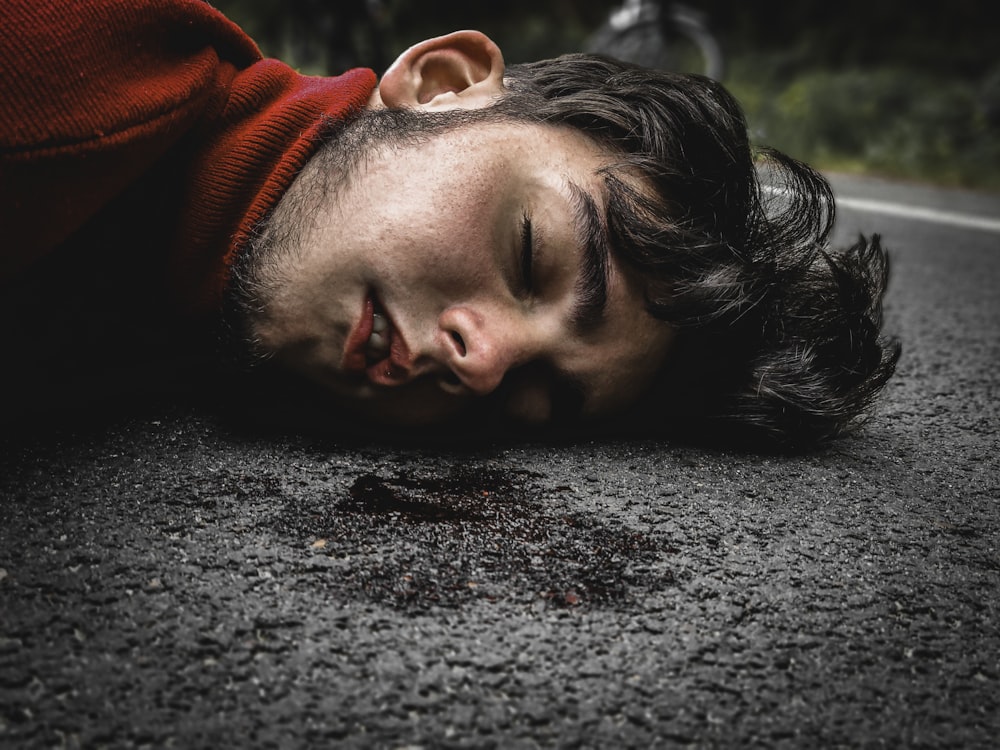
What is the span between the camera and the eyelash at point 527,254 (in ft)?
4.82

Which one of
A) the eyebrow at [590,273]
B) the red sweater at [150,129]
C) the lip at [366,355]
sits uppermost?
the red sweater at [150,129]

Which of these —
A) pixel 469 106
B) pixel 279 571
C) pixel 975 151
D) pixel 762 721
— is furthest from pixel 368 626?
pixel 975 151

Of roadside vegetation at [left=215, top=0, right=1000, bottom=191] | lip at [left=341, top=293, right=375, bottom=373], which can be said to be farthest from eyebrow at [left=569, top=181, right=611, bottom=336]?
roadside vegetation at [left=215, top=0, right=1000, bottom=191]

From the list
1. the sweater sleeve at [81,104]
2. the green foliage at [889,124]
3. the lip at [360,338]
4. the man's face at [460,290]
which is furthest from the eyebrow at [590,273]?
the green foliage at [889,124]

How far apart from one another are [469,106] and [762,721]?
48.4 inches

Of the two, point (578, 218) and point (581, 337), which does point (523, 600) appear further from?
point (578, 218)

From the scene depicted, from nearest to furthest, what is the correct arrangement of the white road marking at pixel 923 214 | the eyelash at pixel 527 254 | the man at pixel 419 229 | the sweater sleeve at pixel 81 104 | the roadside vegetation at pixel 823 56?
the sweater sleeve at pixel 81 104, the man at pixel 419 229, the eyelash at pixel 527 254, the white road marking at pixel 923 214, the roadside vegetation at pixel 823 56

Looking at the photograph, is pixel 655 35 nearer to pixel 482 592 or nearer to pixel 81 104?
pixel 81 104

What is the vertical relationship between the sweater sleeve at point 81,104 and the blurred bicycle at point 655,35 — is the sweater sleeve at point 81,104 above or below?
above

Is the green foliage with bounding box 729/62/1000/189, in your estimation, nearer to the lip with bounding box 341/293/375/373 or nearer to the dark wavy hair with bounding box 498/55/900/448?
the dark wavy hair with bounding box 498/55/900/448

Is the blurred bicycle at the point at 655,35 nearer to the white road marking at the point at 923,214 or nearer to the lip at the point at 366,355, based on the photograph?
the white road marking at the point at 923,214

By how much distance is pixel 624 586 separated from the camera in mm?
1123

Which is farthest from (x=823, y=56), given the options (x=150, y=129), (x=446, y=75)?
(x=150, y=129)

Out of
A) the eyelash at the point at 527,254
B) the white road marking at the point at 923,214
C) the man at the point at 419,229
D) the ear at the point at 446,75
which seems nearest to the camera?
the man at the point at 419,229
